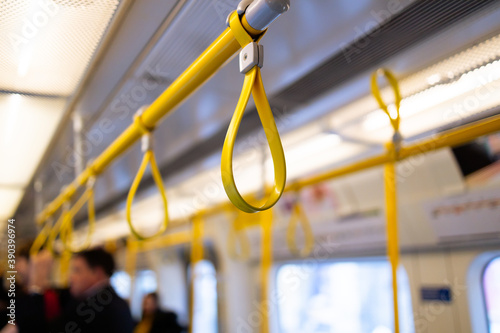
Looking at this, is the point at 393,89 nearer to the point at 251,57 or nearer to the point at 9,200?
the point at 251,57

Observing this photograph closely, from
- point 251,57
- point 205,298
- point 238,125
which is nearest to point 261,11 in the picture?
point 251,57

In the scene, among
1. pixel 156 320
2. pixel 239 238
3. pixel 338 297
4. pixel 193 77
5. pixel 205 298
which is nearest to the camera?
pixel 193 77

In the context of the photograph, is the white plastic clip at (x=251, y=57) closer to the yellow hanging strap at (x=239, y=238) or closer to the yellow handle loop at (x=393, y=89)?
the yellow handle loop at (x=393, y=89)

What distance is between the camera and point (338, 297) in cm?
358

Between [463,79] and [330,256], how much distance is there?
1807 millimetres

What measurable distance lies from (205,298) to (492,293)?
415 cm

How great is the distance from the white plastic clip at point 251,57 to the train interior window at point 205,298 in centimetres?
459

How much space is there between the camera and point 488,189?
2.19m

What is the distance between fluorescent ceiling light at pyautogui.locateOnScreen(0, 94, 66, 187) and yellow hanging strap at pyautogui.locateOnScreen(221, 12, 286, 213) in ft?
4.53

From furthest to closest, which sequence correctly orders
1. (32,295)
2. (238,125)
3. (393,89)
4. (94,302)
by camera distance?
(32,295), (94,302), (393,89), (238,125)

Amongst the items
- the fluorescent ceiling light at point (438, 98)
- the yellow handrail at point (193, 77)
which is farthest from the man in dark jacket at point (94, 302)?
the fluorescent ceiling light at point (438, 98)

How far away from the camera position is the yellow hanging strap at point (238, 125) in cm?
72

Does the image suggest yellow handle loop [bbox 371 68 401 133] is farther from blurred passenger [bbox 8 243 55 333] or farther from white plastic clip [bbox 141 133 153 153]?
blurred passenger [bbox 8 243 55 333]

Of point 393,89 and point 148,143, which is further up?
point 393,89
